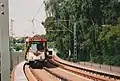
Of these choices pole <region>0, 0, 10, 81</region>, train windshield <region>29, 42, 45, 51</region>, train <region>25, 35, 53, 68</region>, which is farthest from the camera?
train windshield <region>29, 42, 45, 51</region>

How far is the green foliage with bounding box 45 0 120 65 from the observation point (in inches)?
1671

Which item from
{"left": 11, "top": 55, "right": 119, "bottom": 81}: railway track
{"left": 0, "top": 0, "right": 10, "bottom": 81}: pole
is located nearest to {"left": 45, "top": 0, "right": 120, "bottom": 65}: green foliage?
{"left": 11, "top": 55, "right": 119, "bottom": 81}: railway track

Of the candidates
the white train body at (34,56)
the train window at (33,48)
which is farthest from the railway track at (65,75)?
the train window at (33,48)

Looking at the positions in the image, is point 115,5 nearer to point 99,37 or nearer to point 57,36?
point 99,37

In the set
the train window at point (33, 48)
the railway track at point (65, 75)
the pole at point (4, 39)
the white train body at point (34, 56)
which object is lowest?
the railway track at point (65, 75)

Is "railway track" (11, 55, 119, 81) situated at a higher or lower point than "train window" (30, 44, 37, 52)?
lower

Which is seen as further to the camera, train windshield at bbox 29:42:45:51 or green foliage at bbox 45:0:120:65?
green foliage at bbox 45:0:120:65

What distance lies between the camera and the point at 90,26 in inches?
1955

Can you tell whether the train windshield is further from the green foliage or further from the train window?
the green foliage

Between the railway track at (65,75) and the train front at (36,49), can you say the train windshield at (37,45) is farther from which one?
the railway track at (65,75)

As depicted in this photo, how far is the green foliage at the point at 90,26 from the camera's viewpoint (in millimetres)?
42438

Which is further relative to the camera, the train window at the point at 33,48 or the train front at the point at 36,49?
the train window at the point at 33,48

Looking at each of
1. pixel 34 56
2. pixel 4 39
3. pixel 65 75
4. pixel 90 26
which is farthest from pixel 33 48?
pixel 4 39

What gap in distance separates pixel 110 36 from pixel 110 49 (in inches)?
61.8
